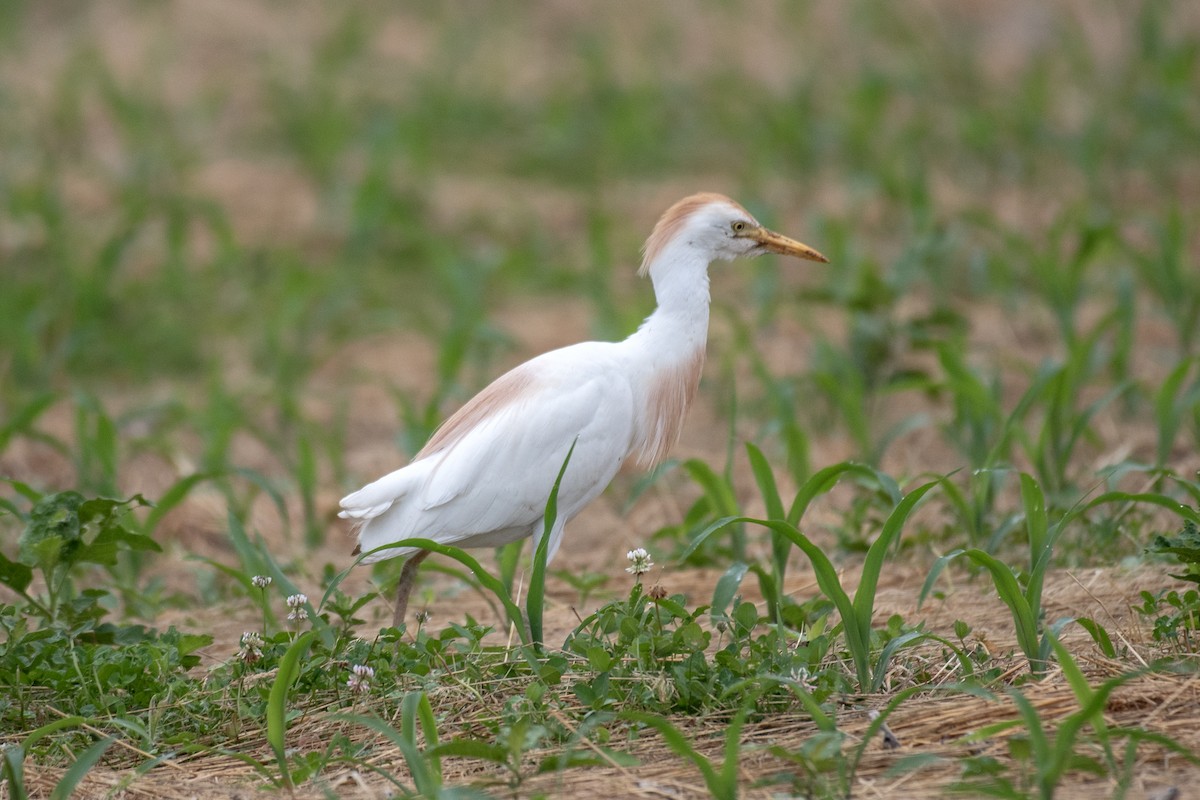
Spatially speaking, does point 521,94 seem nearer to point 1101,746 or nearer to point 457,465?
point 457,465

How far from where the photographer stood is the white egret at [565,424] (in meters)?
3.62

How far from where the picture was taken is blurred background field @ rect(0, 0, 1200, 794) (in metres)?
4.61

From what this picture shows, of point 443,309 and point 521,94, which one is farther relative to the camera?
point 521,94

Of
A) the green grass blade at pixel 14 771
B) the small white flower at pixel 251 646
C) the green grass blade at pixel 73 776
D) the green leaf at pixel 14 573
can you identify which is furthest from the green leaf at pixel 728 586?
the green leaf at pixel 14 573

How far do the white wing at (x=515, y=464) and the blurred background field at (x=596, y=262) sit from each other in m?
0.52

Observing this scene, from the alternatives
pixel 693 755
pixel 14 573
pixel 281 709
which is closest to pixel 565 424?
pixel 281 709

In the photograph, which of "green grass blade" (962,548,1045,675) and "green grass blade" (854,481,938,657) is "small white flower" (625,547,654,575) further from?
"green grass blade" (962,548,1045,675)

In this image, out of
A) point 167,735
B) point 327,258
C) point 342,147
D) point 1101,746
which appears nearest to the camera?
point 1101,746

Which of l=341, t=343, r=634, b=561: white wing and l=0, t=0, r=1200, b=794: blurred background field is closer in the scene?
l=341, t=343, r=634, b=561: white wing

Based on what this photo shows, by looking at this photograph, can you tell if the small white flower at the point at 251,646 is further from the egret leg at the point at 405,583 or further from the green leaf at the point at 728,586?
the green leaf at the point at 728,586

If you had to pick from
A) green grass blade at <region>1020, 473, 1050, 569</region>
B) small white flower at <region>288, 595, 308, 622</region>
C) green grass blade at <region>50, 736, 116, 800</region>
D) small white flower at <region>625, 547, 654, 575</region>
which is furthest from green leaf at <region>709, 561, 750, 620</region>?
green grass blade at <region>50, 736, 116, 800</region>

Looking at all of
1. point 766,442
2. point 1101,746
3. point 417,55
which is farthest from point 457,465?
point 417,55

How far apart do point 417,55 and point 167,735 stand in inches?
367

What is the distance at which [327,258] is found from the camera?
824cm
